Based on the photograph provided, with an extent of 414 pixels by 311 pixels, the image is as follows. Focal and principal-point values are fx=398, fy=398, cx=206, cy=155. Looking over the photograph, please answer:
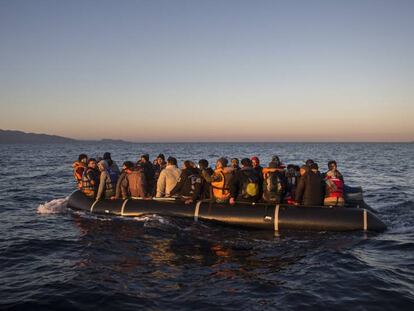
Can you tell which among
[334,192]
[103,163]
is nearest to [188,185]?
[103,163]

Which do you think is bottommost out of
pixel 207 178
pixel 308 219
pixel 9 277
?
pixel 9 277

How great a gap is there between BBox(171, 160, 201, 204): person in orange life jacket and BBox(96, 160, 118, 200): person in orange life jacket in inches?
96.7

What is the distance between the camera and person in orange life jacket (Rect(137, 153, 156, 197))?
44.9ft

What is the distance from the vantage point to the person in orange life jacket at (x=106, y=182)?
43.3ft

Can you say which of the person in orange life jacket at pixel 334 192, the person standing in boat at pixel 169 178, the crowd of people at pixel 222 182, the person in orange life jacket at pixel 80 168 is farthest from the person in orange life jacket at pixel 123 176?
the person in orange life jacket at pixel 334 192

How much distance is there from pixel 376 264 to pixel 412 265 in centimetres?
73

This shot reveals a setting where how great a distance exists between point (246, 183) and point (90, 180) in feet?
17.8

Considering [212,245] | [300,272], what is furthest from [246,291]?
[212,245]

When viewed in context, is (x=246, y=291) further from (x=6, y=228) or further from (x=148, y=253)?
(x=6, y=228)

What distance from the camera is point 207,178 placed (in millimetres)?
11609

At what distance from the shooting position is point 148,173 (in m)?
13.8

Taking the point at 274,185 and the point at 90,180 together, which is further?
the point at 90,180

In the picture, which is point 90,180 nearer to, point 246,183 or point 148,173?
point 148,173

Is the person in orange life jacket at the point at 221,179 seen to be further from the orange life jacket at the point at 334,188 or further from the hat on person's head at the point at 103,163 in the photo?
the hat on person's head at the point at 103,163
